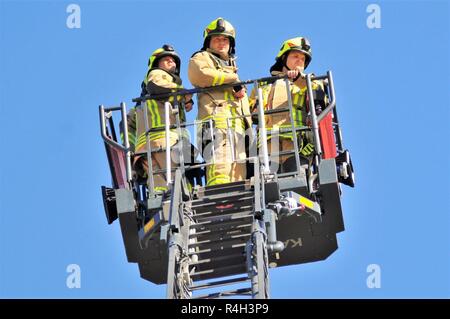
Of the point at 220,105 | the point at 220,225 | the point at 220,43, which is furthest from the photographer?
the point at 220,43

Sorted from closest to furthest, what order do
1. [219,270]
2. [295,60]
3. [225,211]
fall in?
1. [219,270]
2. [225,211]
3. [295,60]

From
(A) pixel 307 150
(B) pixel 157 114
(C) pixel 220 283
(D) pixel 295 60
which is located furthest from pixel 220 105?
(C) pixel 220 283

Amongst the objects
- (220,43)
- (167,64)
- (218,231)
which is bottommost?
(218,231)

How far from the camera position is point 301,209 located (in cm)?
1681

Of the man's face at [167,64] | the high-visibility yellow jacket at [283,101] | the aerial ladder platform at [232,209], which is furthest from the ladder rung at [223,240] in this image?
the man's face at [167,64]

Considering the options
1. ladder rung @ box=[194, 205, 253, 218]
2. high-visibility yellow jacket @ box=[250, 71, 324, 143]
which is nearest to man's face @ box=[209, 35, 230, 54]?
high-visibility yellow jacket @ box=[250, 71, 324, 143]

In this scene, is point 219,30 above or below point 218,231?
above

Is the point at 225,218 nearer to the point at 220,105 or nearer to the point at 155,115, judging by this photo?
the point at 220,105

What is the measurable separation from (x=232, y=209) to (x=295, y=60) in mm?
3739

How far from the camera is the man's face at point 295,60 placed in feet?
63.2

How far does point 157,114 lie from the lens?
18.3 meters

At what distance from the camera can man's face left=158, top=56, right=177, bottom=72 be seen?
18.9m

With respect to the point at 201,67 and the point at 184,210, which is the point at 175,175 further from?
the point at 201,67

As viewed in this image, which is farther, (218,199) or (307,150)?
(307,150)
